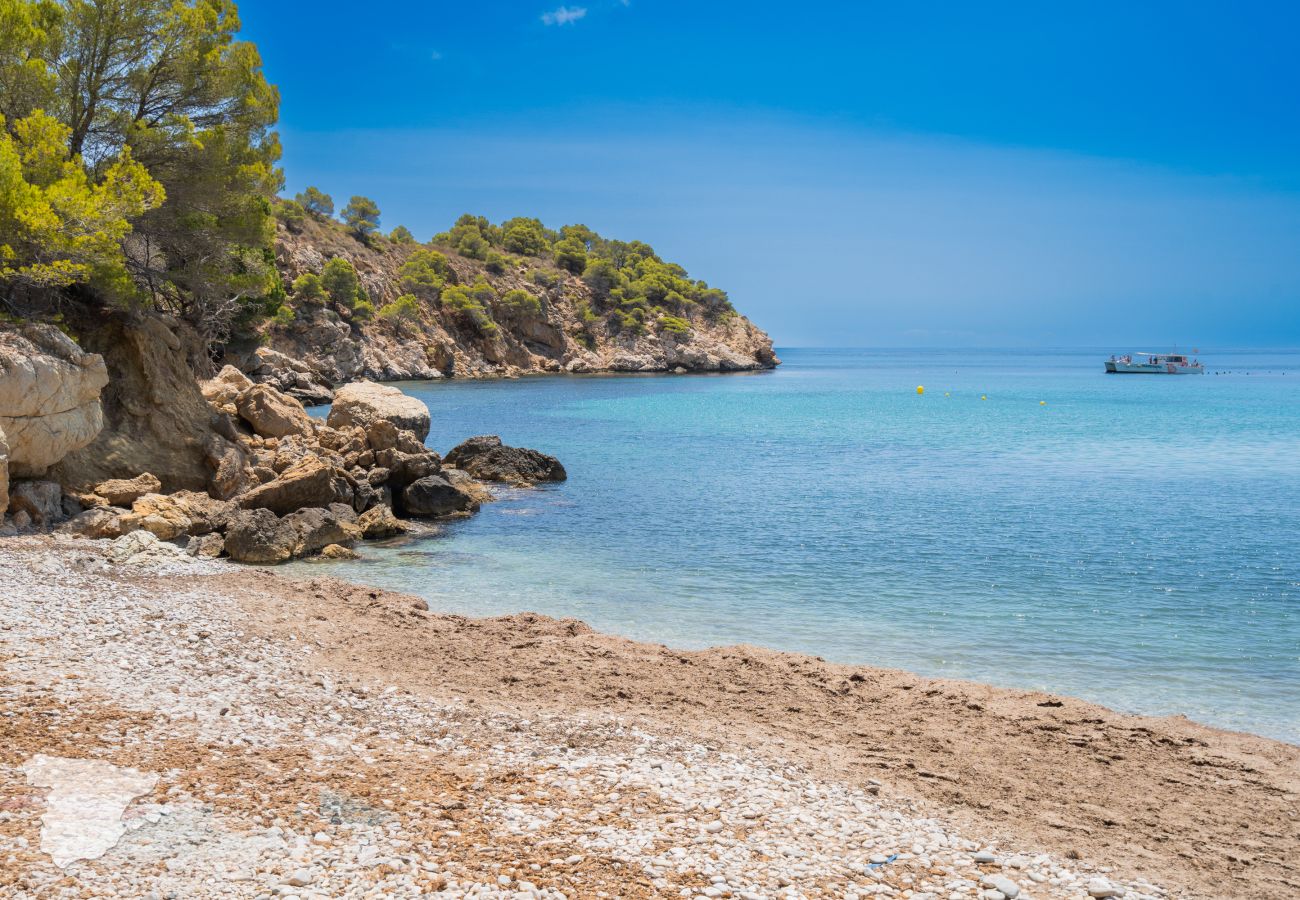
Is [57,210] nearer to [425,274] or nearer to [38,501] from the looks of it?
[38,501]

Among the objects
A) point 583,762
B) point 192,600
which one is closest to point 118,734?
point 583,762

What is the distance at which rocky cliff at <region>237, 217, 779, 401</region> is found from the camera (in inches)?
2876

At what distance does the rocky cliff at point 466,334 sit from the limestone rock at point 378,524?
34.6 m

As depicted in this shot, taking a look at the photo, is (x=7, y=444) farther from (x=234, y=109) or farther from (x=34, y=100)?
(x=234, y=109)

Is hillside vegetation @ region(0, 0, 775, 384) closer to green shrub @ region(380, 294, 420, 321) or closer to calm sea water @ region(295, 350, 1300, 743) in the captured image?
calm sea water @ region(295, 350, 1300, 743)

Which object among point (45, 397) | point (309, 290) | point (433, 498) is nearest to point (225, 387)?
point (433, 498)

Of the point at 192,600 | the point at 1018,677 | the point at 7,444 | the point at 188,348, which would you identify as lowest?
the point at 1018,677

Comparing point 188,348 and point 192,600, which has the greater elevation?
point 188,348

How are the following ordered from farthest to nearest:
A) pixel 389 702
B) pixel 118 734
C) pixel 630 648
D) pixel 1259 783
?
pixel 630 648
pixel 389 702
pixel 1259 783
pixel 118 734

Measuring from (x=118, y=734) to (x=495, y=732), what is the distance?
2.96 metres

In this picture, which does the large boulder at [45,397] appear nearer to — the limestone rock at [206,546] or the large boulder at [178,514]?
the large boulder at [178,514]

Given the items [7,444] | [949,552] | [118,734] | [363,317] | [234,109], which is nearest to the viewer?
[118,734]

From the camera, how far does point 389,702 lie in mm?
8891

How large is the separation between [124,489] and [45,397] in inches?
95.9
